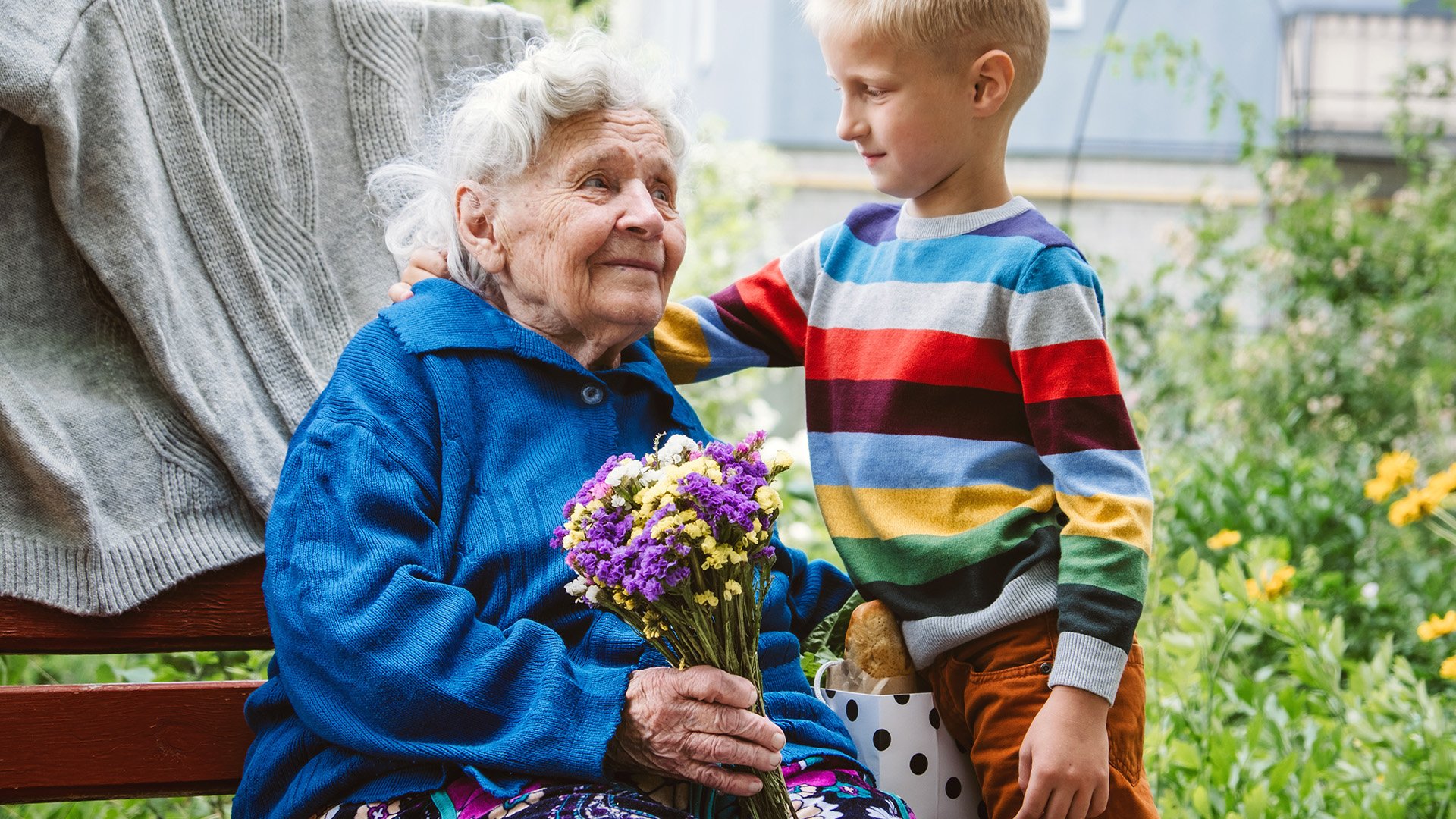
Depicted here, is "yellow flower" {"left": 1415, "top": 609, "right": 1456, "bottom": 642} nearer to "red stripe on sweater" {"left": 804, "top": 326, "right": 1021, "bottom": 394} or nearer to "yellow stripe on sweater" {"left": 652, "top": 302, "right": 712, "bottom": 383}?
"red stripe on sweater" {"left": 804, "top": 326, "right": 1021, "bottom": 394}

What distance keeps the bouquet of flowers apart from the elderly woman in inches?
2.8

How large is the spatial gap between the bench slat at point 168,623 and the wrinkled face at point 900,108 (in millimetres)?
1158

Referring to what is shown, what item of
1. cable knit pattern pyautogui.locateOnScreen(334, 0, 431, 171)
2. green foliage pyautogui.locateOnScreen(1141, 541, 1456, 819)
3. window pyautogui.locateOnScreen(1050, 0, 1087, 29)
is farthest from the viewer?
window pyautogui.locateOnScreen(1050, 0, 1087, 29)

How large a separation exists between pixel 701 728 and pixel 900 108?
0.88 metres

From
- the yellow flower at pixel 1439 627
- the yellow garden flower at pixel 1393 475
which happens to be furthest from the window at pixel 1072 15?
the yellow flower at pixel 1439 627

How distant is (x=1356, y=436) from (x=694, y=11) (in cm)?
810

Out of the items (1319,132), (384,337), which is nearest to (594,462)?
(384,337)

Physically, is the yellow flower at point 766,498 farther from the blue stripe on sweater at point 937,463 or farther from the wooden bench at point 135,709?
the wooden bench at point 135,709

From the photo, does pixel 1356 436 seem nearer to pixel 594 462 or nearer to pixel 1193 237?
pixel 1193 237

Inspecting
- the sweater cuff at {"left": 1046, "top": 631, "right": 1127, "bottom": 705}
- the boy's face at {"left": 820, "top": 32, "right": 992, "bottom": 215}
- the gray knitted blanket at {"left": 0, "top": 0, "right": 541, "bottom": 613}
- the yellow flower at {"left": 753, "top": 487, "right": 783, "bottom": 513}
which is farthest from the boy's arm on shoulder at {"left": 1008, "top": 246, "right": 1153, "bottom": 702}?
the gray knitted blanket at {"left": 0, "top": 0, "right": 541, "bottom": 613}

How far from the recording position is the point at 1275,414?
17.4 ft

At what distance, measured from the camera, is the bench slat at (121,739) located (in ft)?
6.08

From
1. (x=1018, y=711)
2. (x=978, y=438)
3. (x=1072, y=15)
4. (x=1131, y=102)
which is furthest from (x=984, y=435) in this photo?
(x=1131, y=102)

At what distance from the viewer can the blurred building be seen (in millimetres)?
9312
